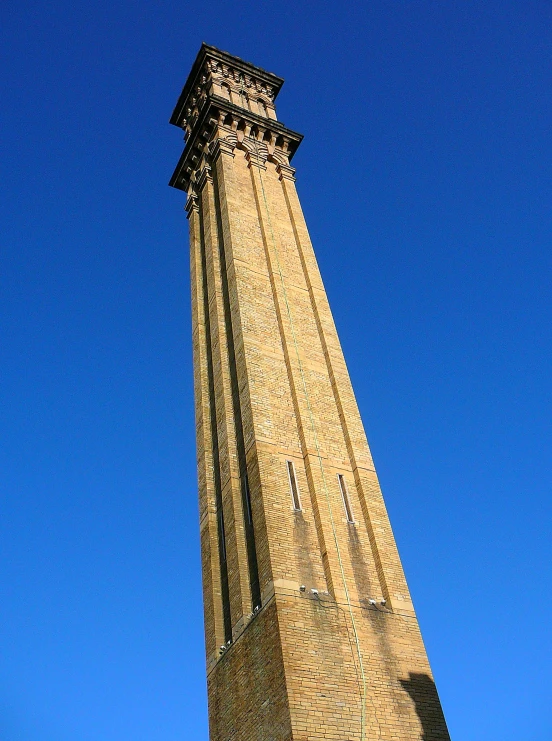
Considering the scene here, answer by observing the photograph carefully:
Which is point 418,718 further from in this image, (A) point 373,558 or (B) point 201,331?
(B) point 201,331

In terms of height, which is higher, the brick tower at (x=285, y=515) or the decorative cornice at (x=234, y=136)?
the decorative cornice at (x=234, y=136)

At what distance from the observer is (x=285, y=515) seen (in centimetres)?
1546

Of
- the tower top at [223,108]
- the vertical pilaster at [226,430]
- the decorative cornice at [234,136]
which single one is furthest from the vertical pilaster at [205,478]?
the tower top at [223,108]

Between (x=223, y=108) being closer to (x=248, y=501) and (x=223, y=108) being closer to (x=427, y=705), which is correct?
(x=248, y=501)

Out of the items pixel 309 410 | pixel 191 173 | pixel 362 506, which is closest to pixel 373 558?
pixel 362 506

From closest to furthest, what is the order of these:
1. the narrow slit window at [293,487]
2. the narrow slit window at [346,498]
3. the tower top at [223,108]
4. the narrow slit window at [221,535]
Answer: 1. the narrow slit window at [293,487]
2. the narrow slit window at [346,498]
3. the narrow slit window at [221,535]
4. the tower top at [223,108]

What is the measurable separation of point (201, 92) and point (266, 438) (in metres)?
20.7

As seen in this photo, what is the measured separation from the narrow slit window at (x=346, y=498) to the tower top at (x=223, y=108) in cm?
1566

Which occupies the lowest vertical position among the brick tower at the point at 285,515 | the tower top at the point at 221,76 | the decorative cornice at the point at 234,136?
the brick tower at the point at 285,515

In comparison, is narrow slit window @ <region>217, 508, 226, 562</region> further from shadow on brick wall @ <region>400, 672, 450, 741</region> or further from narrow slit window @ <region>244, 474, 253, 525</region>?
shadow on brick wall @ <region>400, 672, 450, 741</region>

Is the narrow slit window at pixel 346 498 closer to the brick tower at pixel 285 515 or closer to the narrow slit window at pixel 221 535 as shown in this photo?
the brick tower at pixel 285 515

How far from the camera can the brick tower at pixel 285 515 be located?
13039 mm

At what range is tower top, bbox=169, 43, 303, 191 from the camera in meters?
28.4

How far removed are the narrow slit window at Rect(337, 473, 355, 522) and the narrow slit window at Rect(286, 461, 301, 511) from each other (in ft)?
3.94
